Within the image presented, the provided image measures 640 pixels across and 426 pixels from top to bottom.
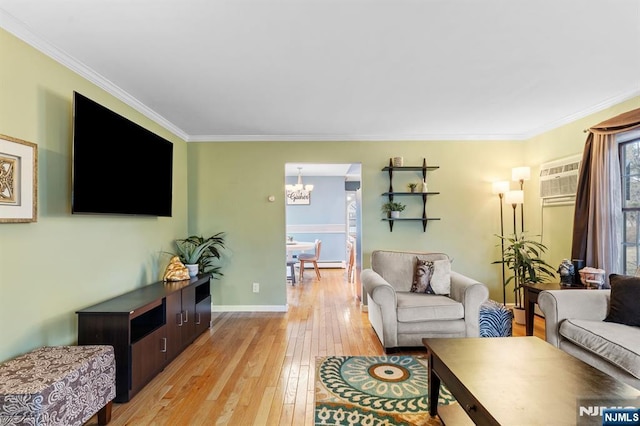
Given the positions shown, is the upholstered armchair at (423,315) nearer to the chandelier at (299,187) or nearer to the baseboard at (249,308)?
the baseboard at (249,308)

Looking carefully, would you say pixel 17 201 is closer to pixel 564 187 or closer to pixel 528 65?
pixel 528 65

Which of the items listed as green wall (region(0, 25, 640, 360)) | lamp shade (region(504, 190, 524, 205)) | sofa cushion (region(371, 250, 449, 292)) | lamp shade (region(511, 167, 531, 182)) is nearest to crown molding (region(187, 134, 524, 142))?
green wall (region(0, 25, 640, 360))

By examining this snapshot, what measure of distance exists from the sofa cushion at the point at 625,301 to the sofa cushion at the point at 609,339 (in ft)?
0.21

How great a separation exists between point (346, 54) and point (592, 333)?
2.55 metres

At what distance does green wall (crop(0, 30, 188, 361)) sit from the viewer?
6.01 ft

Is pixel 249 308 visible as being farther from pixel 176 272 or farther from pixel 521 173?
pixel 521 173

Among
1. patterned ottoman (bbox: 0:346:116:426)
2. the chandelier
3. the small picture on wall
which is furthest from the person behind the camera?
the small picture on wall

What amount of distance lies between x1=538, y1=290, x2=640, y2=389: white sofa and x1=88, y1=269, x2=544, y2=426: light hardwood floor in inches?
45.7

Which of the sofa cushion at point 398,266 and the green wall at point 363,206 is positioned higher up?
the green wall at point 363,206

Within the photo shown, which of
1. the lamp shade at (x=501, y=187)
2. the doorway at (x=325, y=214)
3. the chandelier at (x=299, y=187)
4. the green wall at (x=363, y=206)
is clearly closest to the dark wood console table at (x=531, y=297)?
the green wall at (x=363, y=206)

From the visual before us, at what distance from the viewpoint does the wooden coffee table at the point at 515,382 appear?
1258 millimetres

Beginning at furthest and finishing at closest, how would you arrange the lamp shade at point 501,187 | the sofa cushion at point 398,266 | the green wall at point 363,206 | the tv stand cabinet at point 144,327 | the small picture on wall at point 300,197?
1. the small picture on wall at point 300,197
2. the lamp shade at point 501,187
3. the green wall at point 363,206
4. the sofa cushion at point 398,266
5. the tv stand cabinet at point 144,327

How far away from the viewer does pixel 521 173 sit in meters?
3.89

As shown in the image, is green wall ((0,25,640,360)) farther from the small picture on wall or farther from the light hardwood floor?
the small picture on wall
